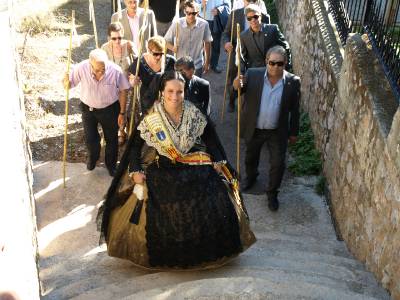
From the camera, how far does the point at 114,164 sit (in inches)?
275

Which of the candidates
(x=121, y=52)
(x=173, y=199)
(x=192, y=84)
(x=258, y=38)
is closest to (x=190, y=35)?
(x=258, y=38)

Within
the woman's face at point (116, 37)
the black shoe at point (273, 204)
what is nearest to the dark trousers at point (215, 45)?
the woman's face at point (116, 37)

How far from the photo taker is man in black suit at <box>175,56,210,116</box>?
5.90 meters

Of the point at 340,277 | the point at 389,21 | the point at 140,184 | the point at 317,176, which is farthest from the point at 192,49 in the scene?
the point at 340,277

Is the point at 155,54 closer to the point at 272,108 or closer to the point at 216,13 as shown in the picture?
the point at 272,108

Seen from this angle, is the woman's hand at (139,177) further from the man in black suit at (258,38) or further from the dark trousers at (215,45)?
the dark trousers at (215,45)

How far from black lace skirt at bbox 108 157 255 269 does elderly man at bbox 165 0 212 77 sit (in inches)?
145

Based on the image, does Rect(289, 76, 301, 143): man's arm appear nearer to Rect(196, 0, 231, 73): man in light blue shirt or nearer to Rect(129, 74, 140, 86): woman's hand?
Rect(129, 74, 140, 86): woman's hand

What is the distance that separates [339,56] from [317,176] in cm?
161

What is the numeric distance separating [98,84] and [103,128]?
2.01 feet

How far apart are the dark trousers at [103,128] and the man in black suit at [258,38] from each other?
6.94 feet

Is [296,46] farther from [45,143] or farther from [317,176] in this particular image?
[45,143]

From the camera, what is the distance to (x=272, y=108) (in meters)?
6.00

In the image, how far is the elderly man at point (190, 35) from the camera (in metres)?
7.86
